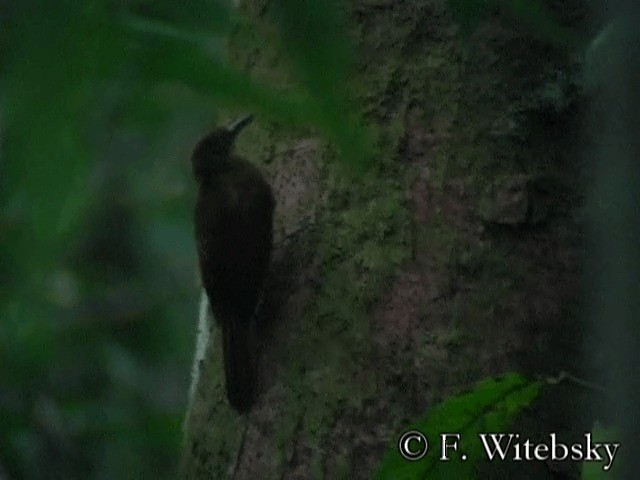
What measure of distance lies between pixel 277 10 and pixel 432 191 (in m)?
0.85

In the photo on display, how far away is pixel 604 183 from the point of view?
0.82 m

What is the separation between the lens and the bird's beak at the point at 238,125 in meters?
2.00

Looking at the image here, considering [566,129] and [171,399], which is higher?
[566,129]

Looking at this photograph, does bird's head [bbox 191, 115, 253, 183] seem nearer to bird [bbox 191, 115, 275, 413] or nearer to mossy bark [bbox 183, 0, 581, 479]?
bird [bbox 191, 115, 275, 413]

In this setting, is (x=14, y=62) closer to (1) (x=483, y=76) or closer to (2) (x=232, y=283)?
(1) (x=483, y=76)

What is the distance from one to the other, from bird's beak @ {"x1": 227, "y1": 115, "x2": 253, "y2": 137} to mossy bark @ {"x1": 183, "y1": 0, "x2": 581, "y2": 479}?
0.29 metres

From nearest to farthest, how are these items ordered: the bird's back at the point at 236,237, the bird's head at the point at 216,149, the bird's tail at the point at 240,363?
the bird's tail at the point at 240,363 < the bird's back at the point at 236,237 < the bird's head at the point at 216,149

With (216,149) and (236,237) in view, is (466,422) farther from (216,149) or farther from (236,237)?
(216,149)

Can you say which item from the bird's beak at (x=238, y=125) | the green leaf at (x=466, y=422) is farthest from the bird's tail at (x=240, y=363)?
the green leaf at (x=466, y=422)

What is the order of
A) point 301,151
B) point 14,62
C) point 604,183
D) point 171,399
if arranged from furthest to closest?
point 171,399
point 301,151
point 604,183
point 14,62

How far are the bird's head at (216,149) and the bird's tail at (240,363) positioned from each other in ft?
1.45

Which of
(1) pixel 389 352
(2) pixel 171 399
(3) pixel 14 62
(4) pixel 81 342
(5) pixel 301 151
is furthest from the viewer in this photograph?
(2) pixel 171 399

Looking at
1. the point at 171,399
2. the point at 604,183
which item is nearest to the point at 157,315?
the point at 171,399

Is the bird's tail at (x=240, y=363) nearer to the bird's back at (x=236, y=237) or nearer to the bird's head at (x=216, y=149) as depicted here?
the bird's back at (x=236, y=237)
